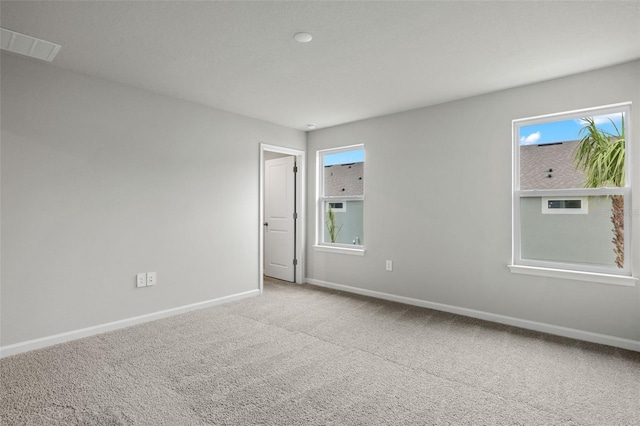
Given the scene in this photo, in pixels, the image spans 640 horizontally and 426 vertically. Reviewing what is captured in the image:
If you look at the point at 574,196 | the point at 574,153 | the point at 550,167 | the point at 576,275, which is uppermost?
the point at 574,153

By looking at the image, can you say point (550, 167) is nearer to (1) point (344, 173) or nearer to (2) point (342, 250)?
(1) point (344, 173)

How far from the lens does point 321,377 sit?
93.3 inches

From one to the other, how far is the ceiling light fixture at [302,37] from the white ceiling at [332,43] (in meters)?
0.04

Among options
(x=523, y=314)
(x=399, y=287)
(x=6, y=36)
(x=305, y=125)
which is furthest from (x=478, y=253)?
(x=6, y=36)

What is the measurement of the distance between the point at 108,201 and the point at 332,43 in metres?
2.49

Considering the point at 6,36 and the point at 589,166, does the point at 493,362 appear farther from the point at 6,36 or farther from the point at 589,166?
the point at 6,36

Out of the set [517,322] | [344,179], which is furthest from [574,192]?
[344,179]

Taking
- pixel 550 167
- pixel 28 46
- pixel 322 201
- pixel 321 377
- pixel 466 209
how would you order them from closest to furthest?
pixel 321 377 < pixel 28 46 < pixel 550 167 < pixel 466 209 < pixel 322 201

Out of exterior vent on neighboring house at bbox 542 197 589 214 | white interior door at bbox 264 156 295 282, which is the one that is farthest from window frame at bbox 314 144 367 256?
exterior vent on neighboring house at bbox 542 197 589 214

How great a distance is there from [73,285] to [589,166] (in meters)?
4.76

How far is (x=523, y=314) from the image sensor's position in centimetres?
336

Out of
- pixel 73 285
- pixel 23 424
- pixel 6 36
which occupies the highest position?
pixel 6 36

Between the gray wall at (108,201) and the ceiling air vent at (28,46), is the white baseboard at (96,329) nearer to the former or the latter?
the gray wall at (108,201)

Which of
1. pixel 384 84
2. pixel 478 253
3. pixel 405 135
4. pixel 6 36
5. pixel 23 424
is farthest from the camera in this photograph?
pixel 405 135
